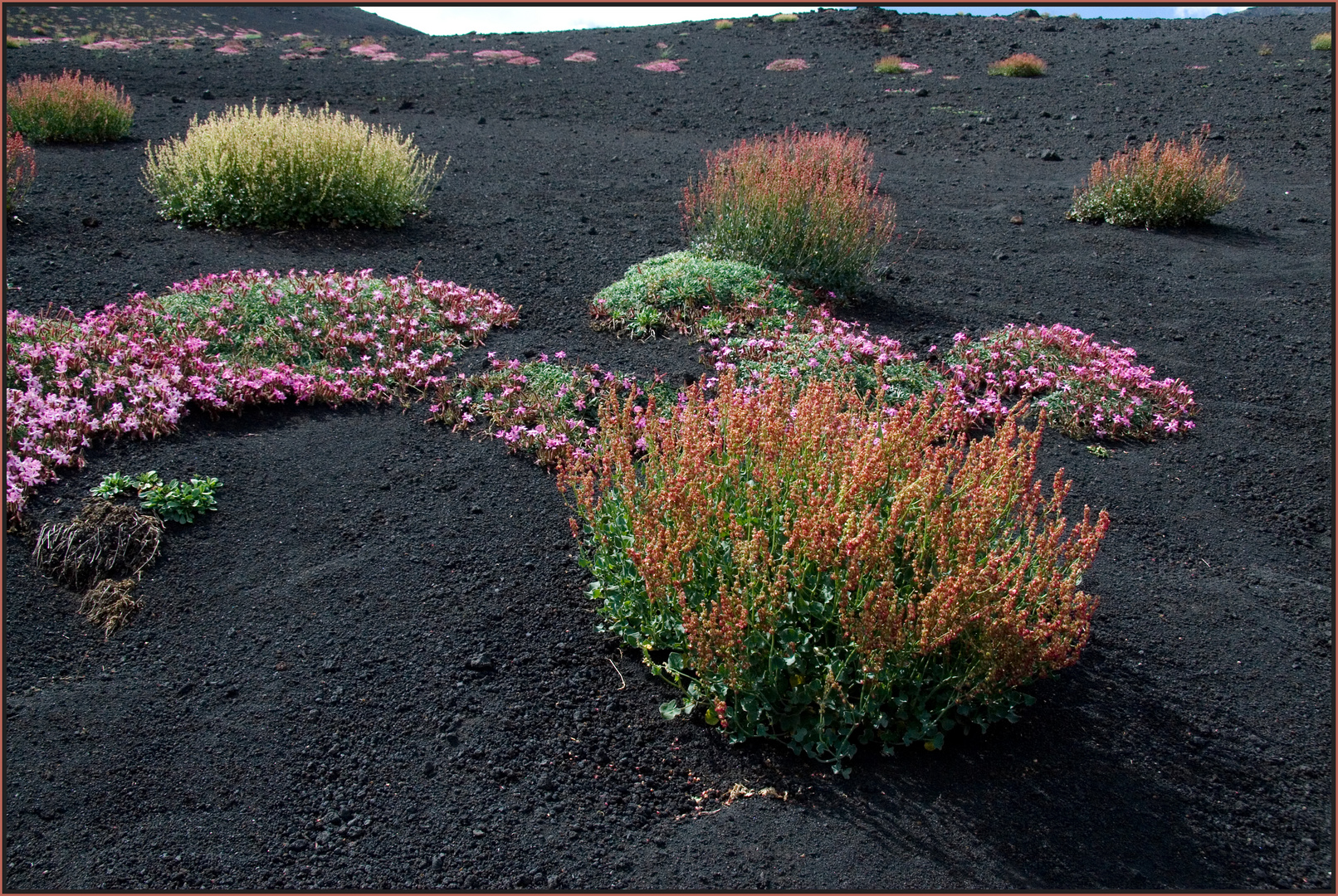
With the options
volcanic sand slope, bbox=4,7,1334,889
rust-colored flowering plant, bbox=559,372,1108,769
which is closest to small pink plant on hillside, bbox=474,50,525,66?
volcanic sand slope, bbox=4,7,1334,889

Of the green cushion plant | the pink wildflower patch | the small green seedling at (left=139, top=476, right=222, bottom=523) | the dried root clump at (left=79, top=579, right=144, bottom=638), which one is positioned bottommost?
the dried root clump at (left=79, top=579, right=144, bottom=638)

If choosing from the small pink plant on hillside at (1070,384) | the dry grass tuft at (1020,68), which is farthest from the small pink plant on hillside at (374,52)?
the small pink plant on hillside at (1070,384)

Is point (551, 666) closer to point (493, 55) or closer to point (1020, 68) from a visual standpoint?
point (1020, 68)

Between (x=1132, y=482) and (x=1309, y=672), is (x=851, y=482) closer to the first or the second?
(x=1309, y=672)

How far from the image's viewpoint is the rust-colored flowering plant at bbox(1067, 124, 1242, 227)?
955cm

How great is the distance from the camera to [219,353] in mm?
5688

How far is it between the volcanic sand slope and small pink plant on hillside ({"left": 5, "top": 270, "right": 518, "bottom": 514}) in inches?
7.4

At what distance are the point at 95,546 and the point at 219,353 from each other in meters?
2.16

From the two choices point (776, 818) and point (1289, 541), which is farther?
point (1289, 541)

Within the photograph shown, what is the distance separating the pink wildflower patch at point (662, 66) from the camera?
2047cm

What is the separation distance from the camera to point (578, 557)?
4.11m

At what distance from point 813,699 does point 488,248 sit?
6299mm

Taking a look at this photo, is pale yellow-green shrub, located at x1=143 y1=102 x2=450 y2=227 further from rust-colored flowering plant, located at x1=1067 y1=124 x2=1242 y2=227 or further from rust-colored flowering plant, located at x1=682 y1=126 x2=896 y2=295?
rust-colored flowering plant, located at x1=1067 y1=124 x2=1242 y2=227

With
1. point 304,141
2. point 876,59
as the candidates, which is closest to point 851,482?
point 304,141
